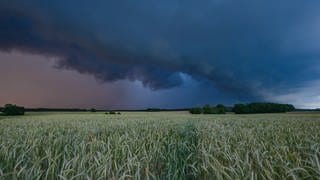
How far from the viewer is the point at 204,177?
3.66m

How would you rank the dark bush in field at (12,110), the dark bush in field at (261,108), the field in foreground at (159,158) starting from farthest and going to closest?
the dark bush in field at (261,108)
the dark bush in field at (12,110)
the field in foreground at (159,158)

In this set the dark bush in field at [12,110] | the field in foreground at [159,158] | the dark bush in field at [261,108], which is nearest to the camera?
the field in foreground at [159,158]

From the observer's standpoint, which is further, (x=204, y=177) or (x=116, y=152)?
(x=116, y=152)

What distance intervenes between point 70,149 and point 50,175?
1881 mm

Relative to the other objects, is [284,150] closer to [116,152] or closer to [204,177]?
[204,177]

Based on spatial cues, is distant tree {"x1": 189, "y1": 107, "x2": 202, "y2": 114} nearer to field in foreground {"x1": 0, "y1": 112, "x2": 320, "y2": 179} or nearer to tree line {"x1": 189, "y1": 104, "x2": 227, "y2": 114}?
tree line {"x1": 189, "y1": 104, "x2": 227, "y2": 114}

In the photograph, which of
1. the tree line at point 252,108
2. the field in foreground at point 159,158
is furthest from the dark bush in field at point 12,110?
the field in foreground at point 159,158

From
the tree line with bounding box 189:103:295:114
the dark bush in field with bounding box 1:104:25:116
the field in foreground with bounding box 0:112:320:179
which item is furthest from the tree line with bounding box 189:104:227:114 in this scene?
the field in foreground with bounding box 0:112:320:179

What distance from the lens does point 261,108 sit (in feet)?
232

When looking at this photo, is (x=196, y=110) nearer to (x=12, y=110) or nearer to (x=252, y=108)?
(x=252, y=108)

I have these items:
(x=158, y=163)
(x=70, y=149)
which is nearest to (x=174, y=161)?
(x=158, y=163)

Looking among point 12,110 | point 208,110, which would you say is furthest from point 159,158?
point 208,110

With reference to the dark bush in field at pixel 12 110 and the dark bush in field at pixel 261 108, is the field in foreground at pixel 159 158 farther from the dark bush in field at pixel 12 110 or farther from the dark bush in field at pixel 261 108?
the dark bush in field at pixel 261 108

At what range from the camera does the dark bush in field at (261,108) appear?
2689 inches
